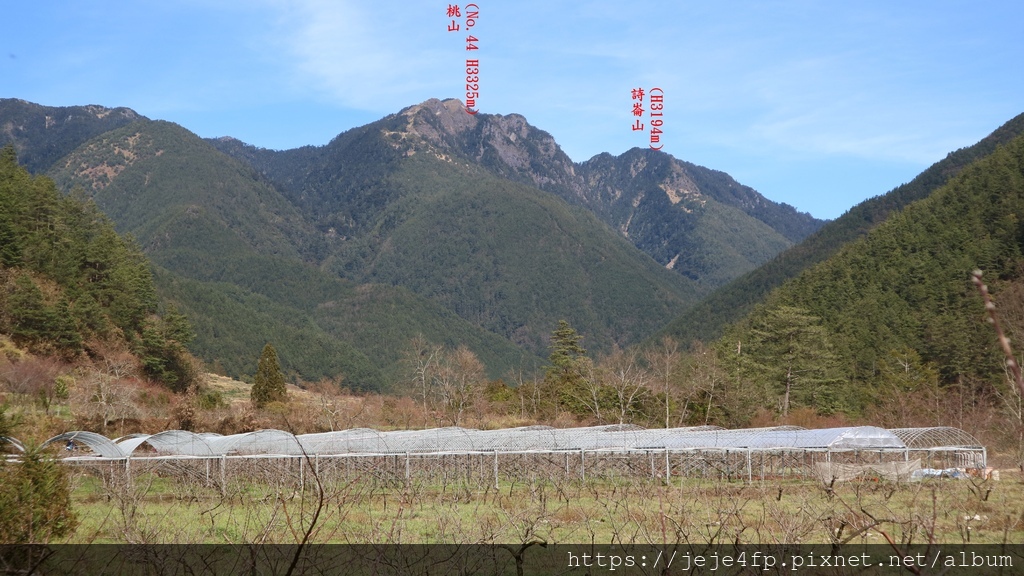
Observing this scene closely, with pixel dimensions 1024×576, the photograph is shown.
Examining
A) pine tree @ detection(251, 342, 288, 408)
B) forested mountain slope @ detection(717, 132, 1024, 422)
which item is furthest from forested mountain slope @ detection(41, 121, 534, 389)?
forested mountain slope @ detection(717, 132, 1024, 422)

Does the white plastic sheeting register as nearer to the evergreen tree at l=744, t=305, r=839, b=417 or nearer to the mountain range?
the evergreen tree at l=744, t=305, r=839, b=417

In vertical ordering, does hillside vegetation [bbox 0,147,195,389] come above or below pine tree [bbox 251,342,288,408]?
above

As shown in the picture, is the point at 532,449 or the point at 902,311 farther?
the point at 902,311

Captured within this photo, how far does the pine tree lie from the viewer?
5412cm

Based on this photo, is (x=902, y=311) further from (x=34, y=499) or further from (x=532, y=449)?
(x=34, y=499)

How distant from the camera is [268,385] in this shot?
54.8 m

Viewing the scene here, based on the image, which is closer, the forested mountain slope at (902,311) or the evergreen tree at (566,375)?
the evergreen tree at (566,375)

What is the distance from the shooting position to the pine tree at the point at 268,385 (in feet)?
178

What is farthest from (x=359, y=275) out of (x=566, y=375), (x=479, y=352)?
(x=566, y=375)

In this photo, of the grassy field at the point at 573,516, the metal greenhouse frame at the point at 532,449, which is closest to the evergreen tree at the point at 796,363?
the metal greenhouse frame at the point at 532,449

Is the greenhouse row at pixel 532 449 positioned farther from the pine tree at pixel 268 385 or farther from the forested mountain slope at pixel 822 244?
the forested mountain slope at pixel 822 244

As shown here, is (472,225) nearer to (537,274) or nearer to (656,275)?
(537,274)

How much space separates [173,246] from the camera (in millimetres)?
139750

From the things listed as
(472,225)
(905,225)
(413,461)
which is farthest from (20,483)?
(472,225)
